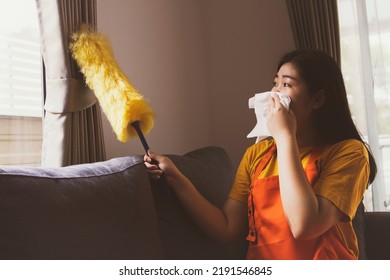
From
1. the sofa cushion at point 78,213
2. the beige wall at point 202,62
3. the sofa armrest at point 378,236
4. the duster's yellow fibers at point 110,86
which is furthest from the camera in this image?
the beige wall at point 202,62

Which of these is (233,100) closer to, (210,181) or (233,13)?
(233,13)

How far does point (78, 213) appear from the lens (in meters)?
0.89

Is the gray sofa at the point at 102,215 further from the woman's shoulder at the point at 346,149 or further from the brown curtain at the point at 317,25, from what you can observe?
the brown curtain at the point at 317,25

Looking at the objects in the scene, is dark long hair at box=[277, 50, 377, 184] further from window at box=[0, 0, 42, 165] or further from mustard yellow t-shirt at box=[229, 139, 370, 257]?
window at box=[0, 0, 42, 165]

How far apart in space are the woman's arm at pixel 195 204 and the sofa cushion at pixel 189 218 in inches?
0.9

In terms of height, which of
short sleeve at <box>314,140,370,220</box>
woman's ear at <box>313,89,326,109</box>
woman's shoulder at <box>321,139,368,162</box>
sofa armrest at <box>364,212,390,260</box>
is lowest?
sofa armrest at <box>364,212,390,260</box>

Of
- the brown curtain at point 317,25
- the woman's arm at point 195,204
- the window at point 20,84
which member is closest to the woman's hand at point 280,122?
the woman's arm at point 195,204

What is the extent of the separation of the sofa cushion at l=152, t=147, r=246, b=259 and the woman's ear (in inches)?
16.7

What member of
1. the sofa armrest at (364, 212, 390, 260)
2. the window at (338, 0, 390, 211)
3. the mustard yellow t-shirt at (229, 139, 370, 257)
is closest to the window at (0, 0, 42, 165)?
the mustard yellow t-shirt at (229, 139, 370, 257)

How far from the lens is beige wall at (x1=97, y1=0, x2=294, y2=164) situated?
6.40ft

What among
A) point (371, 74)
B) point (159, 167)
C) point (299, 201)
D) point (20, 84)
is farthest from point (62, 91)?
point (371, 74)

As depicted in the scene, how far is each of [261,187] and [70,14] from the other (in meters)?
0.83

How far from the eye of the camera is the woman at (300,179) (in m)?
1.03

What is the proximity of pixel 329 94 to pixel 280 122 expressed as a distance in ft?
0.67
